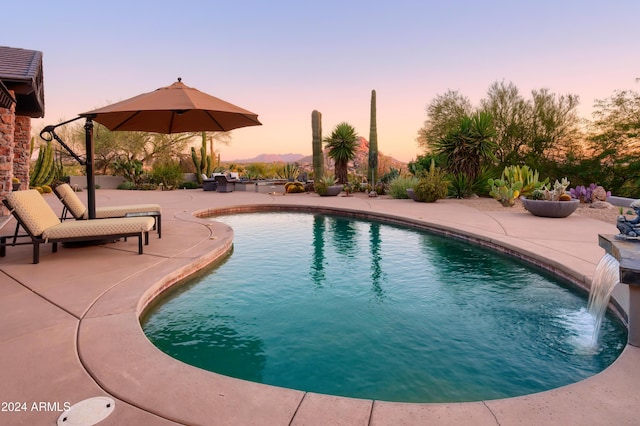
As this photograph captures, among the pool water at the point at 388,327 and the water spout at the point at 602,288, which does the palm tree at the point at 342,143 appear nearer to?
the pool water at the point at 388,327

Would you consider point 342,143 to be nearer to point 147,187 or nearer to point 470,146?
point 470,146

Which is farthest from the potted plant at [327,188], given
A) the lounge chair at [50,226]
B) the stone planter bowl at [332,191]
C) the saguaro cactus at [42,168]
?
the saguaro cactus at [42,168]

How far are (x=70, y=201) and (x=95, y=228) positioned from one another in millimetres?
1843

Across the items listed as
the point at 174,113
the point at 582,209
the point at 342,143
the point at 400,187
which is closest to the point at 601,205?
the point at 582,209

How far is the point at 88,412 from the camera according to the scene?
1.93m

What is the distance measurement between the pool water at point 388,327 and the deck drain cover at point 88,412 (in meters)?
1.00

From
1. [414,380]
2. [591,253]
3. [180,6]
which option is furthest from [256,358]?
[180,6]

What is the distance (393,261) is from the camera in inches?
246

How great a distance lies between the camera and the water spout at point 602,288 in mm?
3330

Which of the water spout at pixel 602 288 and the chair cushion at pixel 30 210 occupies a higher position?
the chair cushion at pixel 30 210

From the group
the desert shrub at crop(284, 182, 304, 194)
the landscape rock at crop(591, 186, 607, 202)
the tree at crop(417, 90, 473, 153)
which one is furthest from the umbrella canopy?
the tree at crop(417, 90, 473, 153)

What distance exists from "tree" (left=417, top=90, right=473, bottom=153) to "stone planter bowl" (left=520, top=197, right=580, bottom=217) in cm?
1333

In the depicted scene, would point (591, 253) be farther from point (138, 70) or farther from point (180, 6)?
point (138, 70)

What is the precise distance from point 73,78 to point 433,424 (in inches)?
914
